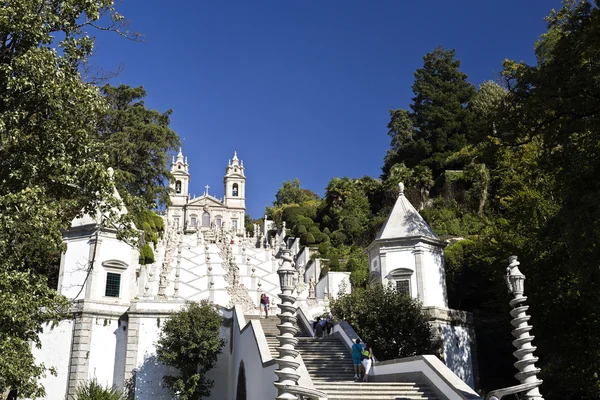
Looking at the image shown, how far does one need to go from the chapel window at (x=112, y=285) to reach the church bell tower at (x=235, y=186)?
204ft

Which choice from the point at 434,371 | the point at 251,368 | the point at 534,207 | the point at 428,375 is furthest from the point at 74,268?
the point at 534,207

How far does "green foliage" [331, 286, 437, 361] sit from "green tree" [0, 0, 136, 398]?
32.0ft

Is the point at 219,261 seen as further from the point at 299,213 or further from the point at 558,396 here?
the point at 558,396

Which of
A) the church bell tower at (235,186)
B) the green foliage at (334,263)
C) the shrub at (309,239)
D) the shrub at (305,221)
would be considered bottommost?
the green foliage at (334,263)

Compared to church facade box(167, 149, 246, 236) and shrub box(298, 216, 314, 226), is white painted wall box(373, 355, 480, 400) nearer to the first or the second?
shrub box(298, 216, 314, 226)

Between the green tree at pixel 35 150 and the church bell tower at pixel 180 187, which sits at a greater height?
the church bell tower at pixel 180 187

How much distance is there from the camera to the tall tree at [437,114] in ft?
140

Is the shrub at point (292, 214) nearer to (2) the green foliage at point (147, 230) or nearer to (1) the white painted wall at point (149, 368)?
(2) the green foliage at point (147, 230)

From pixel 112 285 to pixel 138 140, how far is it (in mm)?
13975

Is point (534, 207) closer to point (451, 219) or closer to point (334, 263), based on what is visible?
point (451, 219)

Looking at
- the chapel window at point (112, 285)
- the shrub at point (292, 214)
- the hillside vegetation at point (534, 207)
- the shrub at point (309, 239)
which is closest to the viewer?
the hillside vegetation at point (534, 207)

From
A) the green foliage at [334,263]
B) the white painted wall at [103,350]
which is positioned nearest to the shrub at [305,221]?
the green foliage at [334,263]

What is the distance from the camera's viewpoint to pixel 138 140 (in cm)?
3309

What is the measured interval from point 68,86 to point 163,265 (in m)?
21.6
